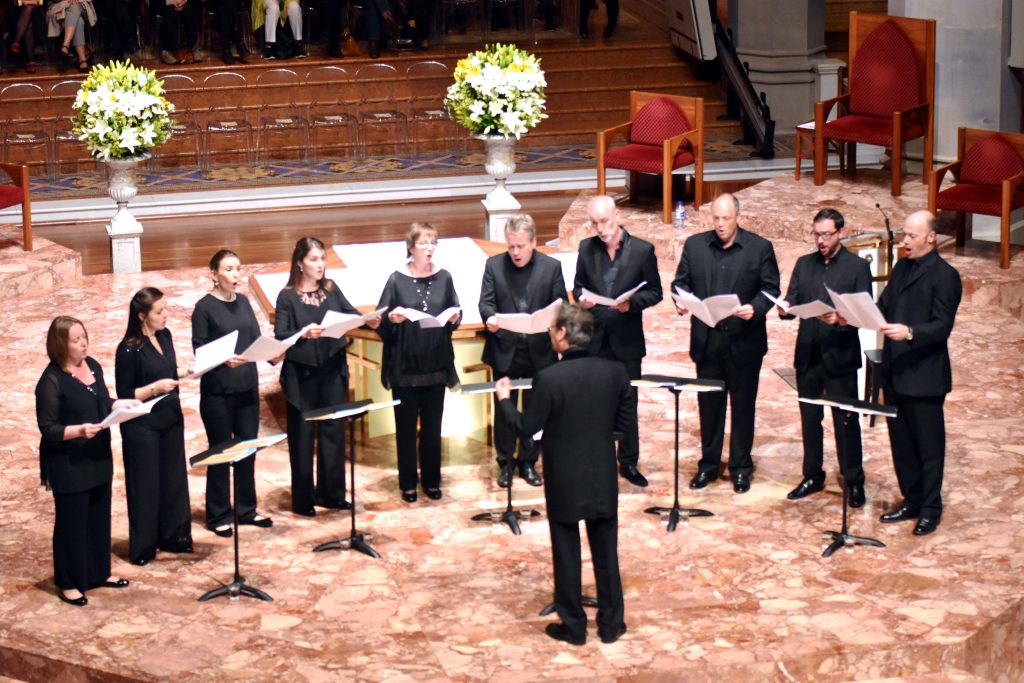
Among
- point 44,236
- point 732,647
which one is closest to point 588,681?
point 732,647

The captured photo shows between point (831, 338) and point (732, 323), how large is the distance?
461mm

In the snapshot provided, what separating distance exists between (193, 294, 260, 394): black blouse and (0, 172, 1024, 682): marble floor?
2.31 feet

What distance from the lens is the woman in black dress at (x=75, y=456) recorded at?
19.5 feet

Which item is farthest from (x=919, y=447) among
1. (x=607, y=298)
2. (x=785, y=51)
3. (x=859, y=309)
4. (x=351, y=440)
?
(x=785, y=51)

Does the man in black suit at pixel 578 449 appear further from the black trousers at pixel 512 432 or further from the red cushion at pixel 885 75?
the red cushion at pixel 885 75

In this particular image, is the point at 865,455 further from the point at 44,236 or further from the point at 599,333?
the point at 44,236

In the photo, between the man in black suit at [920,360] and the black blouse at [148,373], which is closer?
the black blouse at [148,373]

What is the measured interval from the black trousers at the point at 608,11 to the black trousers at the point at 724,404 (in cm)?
1009

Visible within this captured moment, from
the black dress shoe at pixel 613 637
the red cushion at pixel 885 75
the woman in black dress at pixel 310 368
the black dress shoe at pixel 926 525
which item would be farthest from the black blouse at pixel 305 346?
the red cushion at pixel 885 75

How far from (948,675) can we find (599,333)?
7.47 feet

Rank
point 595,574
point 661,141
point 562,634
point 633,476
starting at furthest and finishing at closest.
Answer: point 661,141, point 633,476, point 562,634, point 595,574

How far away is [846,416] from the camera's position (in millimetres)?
6730

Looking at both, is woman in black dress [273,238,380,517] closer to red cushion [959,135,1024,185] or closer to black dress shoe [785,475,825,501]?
black dress shoe [785,475,825,501]

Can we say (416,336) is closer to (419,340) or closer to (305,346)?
(419,340)
